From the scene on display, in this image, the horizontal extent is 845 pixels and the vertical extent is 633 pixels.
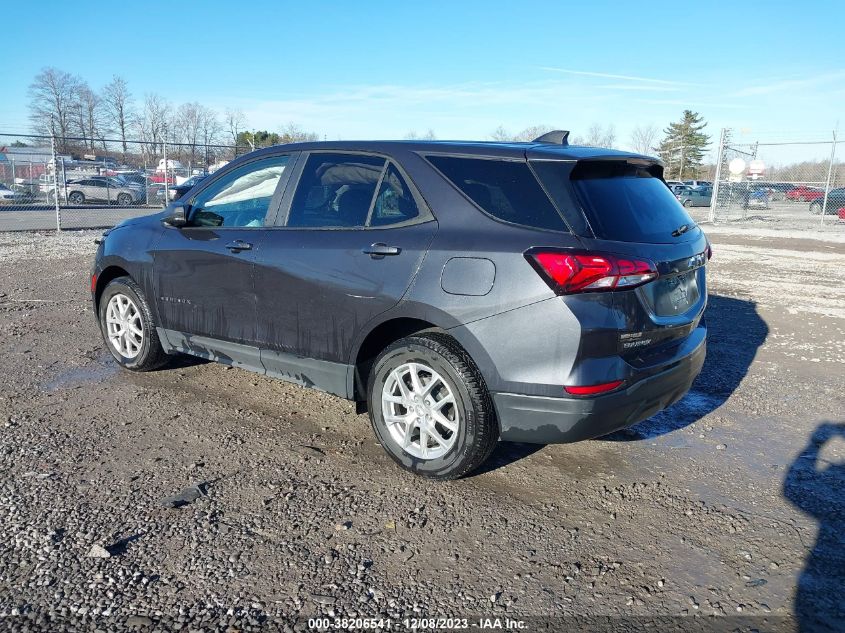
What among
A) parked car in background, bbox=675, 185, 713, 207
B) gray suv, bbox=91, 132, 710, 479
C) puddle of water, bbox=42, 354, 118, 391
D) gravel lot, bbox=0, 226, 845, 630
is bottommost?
gravel lot, bbox=0, 226, 845, 630

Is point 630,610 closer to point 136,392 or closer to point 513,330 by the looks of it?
point 513,330

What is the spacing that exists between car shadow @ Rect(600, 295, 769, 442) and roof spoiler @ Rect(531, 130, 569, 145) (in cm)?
189

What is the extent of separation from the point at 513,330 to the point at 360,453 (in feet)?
4.39

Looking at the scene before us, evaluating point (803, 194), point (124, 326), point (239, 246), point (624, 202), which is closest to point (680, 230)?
point (624, 202)

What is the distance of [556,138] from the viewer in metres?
4.13

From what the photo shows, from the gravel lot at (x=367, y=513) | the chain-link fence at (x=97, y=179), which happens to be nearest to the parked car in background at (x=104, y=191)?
the chain-link fence at (x=97, y=179)

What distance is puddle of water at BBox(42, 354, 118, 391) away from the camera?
16.3 ft

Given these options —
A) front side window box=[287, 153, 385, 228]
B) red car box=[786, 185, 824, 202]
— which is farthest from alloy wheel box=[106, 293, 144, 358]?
red car box=[786, 185, 824, 202]

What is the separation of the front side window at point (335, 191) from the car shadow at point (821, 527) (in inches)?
109

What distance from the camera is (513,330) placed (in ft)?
10.4

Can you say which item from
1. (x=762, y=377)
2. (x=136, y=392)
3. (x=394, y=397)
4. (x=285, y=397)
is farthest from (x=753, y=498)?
(x=136, y=392)

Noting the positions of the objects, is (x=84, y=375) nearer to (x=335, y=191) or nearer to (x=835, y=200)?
(x=335, y=191)

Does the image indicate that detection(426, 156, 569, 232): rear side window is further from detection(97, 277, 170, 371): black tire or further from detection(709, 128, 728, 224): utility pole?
detection(709, 128, 728, 224): utility pole

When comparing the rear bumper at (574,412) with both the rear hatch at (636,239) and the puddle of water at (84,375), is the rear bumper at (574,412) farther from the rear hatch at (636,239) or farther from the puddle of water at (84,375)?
the puddle of water at (84,375)
